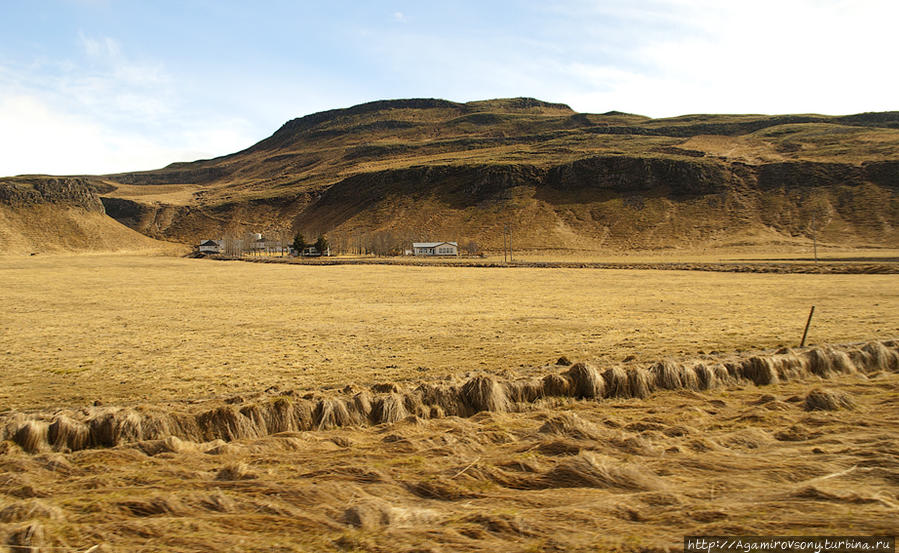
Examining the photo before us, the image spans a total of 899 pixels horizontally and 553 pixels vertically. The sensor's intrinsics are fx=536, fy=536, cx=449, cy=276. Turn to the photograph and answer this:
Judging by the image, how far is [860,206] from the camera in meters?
119

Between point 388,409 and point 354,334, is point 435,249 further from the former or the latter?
point 388,409

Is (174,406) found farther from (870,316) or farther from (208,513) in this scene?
Result: (870,316)

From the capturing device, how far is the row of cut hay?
6812 millimetres

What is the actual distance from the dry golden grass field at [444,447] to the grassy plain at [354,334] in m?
0.15

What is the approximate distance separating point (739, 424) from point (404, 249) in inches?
4804

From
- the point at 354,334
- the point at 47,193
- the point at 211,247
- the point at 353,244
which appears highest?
the point at 47,193

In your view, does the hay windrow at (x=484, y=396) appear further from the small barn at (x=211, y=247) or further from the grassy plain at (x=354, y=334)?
the small barn at (x=211, y=247)

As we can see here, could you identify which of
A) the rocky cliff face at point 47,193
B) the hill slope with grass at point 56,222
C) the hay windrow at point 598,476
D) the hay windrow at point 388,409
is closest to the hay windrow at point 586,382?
the hay windrow at point 388,409

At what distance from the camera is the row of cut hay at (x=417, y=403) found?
681cm

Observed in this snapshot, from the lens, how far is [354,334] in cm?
1761

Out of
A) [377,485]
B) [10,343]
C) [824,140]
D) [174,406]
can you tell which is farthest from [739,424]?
[824,140]

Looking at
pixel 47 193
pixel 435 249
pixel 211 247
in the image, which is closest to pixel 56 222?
pixel 47 193

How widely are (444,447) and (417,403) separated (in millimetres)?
1679

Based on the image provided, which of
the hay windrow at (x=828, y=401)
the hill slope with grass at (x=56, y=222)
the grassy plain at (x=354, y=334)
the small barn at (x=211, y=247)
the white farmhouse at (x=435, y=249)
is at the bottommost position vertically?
the grassy plain at (x=354, y=334)
